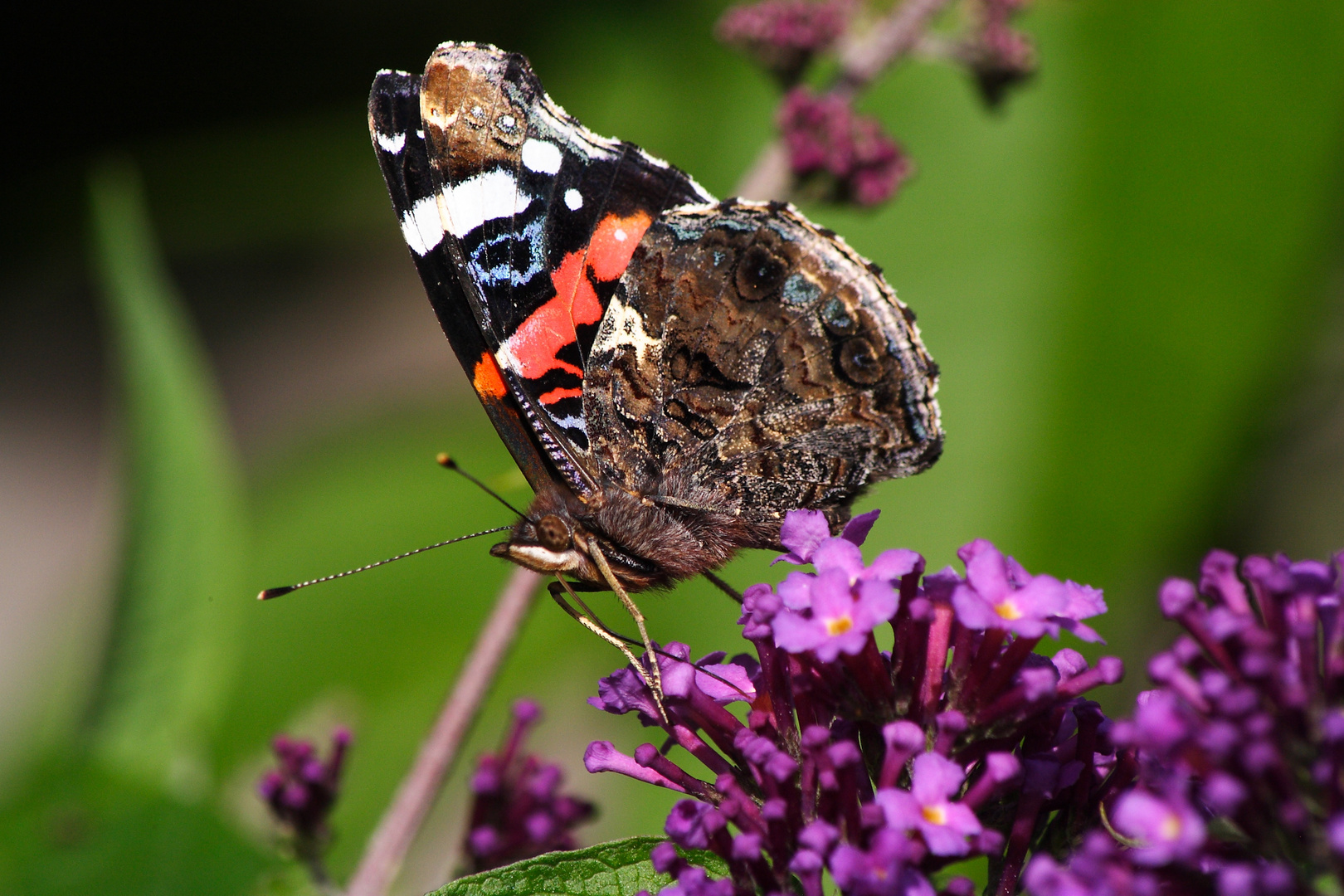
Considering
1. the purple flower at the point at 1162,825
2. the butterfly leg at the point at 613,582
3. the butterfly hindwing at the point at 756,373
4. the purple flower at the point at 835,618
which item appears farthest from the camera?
the butterfly hindwing at the point at 756,373

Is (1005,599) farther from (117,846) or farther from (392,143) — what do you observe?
(117,846)

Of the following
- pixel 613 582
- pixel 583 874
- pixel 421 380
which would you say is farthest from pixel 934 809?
pixel 421 380

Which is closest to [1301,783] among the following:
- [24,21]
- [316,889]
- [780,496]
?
[780,496]

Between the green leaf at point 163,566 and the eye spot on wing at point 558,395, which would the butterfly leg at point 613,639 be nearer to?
the eye spot on wing at point 558,395

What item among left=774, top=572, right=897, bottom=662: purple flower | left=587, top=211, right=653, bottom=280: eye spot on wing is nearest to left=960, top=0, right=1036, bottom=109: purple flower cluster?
left=587, top=211, right=653, bottom=280: eye spot on wing

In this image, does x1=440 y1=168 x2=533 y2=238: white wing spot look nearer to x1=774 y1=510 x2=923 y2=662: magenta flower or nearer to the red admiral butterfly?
the red admiral butterfly

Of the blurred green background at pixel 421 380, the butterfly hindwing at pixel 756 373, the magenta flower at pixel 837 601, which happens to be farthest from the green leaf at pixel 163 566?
the magenta flower at pixel 837 601
